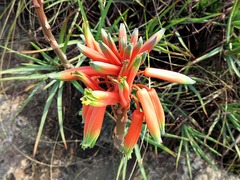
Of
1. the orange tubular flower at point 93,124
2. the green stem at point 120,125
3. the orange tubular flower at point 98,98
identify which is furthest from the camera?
the green stem at point 120,125

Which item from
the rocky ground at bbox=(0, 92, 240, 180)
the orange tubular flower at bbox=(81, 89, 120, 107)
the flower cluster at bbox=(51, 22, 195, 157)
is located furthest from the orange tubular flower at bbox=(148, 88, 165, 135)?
the rocky ground at bbox=(0, 92, 240, 180)

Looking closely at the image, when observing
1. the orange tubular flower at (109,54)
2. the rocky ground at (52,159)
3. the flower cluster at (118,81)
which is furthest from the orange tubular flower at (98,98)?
the rocky ground at (52,159)

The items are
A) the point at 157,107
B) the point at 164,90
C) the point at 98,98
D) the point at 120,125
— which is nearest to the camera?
the point at 98,98

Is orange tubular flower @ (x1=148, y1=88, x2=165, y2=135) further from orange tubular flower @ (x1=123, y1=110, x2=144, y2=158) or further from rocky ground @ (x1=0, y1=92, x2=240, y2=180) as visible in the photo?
rocky ground @ (x1=0, y1=92, x2=240, y2=180)

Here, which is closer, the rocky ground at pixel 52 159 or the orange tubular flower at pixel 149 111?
the orange tubular flower at pixel 149 111

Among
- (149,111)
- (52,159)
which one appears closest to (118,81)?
(149,111)

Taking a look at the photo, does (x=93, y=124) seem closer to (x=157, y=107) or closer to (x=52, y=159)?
(x=157, y=107)

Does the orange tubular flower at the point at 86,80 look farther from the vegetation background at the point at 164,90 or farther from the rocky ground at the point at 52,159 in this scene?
the rocky ground at the point at 52,159
